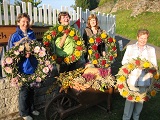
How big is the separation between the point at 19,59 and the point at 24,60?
16 cm

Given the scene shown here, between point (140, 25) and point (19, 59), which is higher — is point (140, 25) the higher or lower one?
the higher one

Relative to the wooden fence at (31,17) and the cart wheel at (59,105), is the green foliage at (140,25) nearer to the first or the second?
the wooden fence at (31,17)

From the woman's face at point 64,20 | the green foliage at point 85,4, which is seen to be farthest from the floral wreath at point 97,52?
the green foliage at point 85,4

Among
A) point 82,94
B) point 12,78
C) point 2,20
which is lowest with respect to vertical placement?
point 82,94

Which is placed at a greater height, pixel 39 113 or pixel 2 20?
pixel 2 20

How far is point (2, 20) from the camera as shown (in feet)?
14.1

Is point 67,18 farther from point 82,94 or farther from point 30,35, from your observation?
point 82,94

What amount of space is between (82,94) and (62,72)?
90 centimetres

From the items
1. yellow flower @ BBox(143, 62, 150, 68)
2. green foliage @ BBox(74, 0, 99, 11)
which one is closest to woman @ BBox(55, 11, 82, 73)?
yellow flower @ BBox(143, 62, 150, 68)

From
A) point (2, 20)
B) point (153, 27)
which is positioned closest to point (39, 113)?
point (2, 20)

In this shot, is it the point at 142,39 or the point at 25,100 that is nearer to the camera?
the point at 142,39

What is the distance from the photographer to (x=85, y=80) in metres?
4.16

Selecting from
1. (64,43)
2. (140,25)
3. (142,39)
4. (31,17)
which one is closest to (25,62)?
(64,43)

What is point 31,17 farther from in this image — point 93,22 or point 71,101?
point 71,101
